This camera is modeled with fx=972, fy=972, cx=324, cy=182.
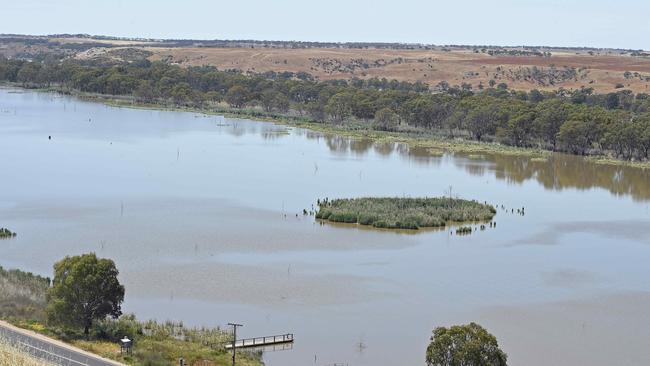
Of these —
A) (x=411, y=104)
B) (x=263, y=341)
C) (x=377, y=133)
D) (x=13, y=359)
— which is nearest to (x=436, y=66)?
(x=411, y=104)

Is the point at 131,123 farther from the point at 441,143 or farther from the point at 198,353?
the point at 198,353

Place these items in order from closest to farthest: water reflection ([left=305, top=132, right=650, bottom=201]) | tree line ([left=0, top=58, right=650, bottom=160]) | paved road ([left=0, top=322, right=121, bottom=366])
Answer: paved road ([left=0, top=322, right=121, bottom=366])
water reflection ([left=305, top=132, right=650, bottom=201])
tree line ([left=0, top=58, right=650, bottom=160])

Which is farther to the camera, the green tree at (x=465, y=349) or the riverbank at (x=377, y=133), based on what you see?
the riverbank at (x=377, y=133)

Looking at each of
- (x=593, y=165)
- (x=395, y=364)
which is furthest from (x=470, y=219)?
(x=593, y=165)

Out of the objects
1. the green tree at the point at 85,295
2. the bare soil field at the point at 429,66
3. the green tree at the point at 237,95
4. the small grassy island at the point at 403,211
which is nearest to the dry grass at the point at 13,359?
the green tree at the point at 85,295

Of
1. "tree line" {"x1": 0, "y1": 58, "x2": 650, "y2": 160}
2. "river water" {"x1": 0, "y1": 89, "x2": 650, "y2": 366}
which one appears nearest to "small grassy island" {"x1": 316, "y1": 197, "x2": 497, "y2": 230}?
"river water" {"x1": 0, "y1": 89, "x2": 650, "y2": 366}

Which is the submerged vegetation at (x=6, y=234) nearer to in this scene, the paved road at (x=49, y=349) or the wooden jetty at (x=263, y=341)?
the paved road at (x=49, y=349)

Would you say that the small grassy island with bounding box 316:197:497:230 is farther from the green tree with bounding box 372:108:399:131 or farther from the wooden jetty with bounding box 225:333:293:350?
the green tree with bounding box 372:108:399:131
